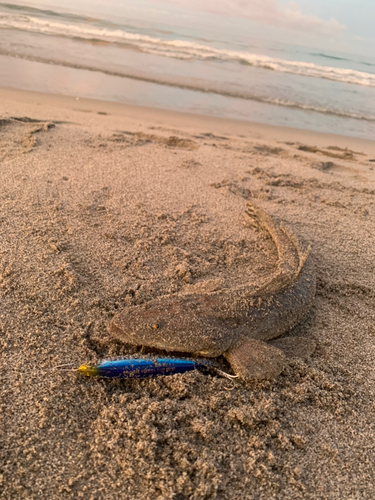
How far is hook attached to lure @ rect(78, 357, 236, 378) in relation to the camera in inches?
87.5

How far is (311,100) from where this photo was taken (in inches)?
532

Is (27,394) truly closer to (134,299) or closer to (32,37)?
(134,299)

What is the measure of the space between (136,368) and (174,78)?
13.1 meters

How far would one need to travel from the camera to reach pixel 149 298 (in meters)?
3.02

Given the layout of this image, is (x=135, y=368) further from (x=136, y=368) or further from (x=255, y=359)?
(x=255, y=359)

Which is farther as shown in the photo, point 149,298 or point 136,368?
point 149,298

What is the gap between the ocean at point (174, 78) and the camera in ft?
34.2

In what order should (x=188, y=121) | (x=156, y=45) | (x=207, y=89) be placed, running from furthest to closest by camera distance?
(x=156, y=45) → (x=207, y=89) → (x=188, y=121)

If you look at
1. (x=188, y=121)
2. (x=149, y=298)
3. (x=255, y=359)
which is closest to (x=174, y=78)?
(x=188, y=121)

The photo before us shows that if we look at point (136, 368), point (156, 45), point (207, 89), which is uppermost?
point (156, 45)

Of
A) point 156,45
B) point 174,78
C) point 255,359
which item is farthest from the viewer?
point 156,45

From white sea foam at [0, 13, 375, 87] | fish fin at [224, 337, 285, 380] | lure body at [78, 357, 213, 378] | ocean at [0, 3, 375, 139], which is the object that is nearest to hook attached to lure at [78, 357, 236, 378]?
lure body at [78, 357, 213, 378]

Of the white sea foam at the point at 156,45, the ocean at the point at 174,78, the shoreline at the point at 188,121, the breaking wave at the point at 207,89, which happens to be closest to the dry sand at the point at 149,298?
the shoreline at the point at 188,121

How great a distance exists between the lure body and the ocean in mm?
8814
